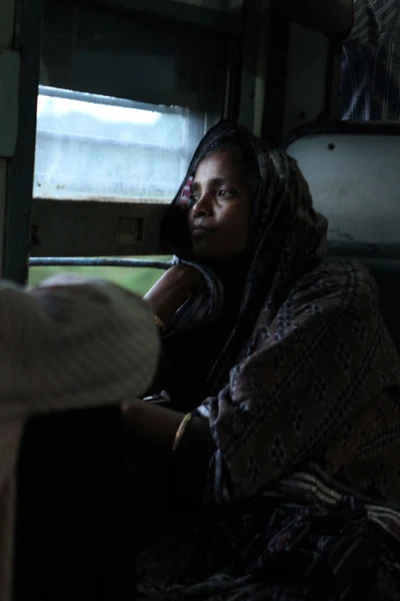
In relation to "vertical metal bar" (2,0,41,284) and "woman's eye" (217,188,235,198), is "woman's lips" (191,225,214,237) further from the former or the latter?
"vertical metal bar" (2,0,41,284)

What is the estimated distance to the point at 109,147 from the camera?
2646 mm

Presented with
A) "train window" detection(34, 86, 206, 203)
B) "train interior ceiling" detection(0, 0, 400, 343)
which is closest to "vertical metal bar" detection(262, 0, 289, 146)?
"train interior ceiling" detection(0, 0, 400, 343)

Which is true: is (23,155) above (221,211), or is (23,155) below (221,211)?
above

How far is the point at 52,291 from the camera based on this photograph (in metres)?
0.92

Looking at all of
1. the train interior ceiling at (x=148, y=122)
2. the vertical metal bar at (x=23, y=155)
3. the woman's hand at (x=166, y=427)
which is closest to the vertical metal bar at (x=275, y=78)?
the train interior ceiling at (x=148, y=122)

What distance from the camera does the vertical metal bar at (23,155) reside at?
7.10ft

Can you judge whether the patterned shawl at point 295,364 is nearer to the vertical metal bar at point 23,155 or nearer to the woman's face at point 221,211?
the woman's face at point 221,211

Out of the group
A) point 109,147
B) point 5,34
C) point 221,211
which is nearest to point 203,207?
point 221,211

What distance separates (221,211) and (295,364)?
535mm

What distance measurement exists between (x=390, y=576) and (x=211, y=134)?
1.33 m

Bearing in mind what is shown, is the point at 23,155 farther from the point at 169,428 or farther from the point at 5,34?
the point at 169,428

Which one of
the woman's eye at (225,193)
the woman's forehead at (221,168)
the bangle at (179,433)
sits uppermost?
the woman's forehead at (221,168)

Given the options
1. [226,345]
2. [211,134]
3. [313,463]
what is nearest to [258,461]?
[313,463]

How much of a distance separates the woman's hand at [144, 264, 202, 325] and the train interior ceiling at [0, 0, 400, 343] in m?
0.24
